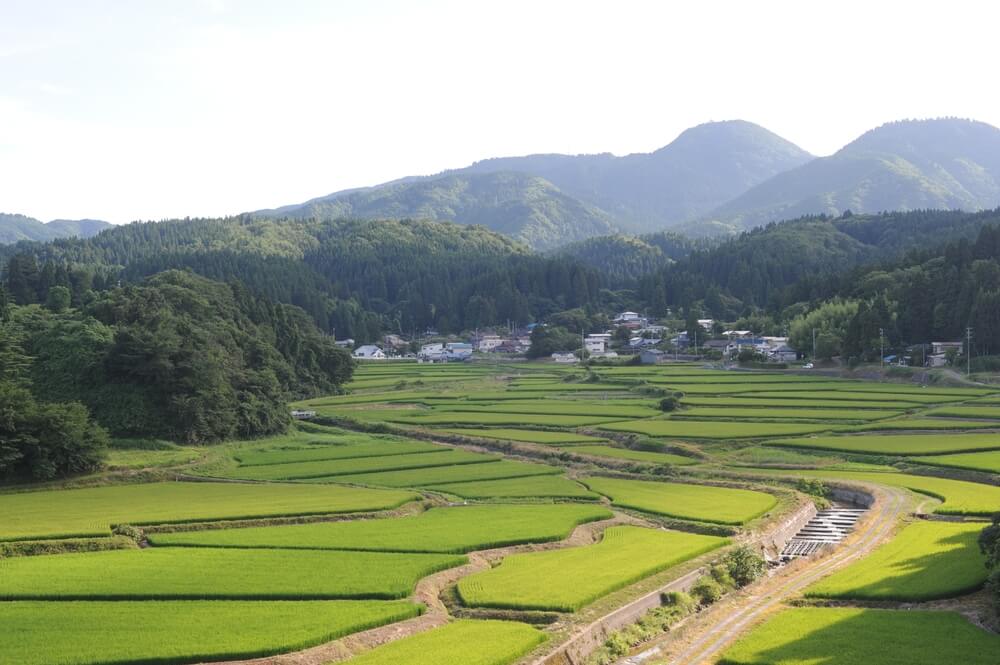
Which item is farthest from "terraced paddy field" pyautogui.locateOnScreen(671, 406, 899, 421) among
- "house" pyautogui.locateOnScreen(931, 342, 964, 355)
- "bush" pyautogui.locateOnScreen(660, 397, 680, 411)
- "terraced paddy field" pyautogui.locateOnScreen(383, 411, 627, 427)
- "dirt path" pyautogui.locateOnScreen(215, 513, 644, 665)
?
"house" pyautogui.locateOnScreen(931, 342, 964, 355)

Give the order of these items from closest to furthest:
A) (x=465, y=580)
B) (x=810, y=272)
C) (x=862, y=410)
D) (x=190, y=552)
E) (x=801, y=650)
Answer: (x=801, y=650) → (x=465, y=580) → (x=190, y=552) → (x=862, y=410) → (x=810, y=272)

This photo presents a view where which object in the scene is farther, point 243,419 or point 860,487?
point 243,419

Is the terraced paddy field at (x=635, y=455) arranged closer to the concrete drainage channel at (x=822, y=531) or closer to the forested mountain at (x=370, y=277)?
the concrete drainage channel at (x=822, y=531)

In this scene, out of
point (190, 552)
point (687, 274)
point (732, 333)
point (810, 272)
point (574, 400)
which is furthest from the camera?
point (687, 274)

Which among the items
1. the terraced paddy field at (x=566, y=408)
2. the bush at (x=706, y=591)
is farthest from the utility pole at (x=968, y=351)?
the bush at (x=706, y=591)

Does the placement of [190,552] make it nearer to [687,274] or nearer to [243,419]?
[243,419]

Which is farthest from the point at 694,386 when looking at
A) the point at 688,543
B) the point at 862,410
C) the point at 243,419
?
the point at 688,543
